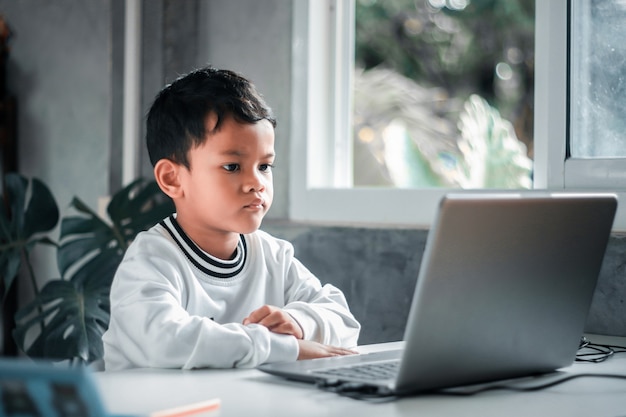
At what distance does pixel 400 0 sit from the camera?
25.5 feet

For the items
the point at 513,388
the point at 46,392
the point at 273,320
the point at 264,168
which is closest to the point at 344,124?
the point at 264,168

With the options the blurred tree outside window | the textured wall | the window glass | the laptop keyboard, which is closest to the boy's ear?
the laptop keyboard

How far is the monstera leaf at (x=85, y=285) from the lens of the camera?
2279mm

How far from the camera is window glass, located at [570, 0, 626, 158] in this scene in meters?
1.93

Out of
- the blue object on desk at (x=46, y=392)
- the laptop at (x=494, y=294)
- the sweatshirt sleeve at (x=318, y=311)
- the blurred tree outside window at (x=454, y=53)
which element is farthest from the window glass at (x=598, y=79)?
the blurred tree outside window at (x=454, y=53)

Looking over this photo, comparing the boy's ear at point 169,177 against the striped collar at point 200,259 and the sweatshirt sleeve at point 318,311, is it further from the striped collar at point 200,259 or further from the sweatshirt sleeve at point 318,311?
the sweatshirt sleeve at point 318,311

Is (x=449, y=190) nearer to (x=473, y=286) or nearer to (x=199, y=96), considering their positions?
(x=199, y=96)

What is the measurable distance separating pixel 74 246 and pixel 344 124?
2.69ft

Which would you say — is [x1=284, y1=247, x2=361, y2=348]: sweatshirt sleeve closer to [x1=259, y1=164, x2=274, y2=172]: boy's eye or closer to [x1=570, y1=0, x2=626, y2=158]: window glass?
[x1=259, y1=164, x2=274, y2=172]: boy's eye

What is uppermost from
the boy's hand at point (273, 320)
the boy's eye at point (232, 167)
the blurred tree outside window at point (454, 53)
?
the blurred tree outside window at point (454, 53)

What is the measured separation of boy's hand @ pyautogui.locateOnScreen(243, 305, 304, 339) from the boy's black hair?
350 millimetres

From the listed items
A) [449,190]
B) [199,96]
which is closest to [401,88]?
[449,190]

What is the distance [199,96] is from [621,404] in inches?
34.4

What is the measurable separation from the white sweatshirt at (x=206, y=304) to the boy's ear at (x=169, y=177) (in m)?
0.07
